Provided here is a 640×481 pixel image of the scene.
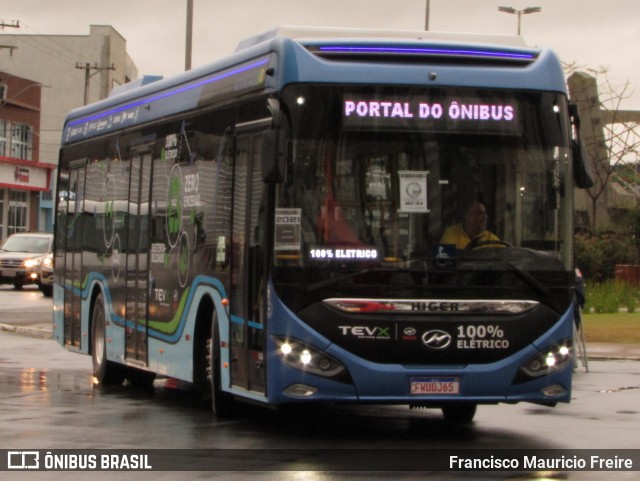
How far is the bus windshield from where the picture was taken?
1120cm

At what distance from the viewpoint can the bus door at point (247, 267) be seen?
11.6 metres

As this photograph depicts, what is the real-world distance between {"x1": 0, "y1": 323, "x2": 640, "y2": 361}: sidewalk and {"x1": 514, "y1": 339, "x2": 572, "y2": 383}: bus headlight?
36.4 feet

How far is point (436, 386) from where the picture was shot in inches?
444

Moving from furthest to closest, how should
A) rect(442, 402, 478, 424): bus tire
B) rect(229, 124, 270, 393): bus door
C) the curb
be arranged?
1. the curb
2. rect(442, 402, 478, 424): bus tire
3. rect(229, 124, 270, 393): bus door

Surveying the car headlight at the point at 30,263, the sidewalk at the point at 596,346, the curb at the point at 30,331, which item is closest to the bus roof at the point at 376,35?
the sidewalk at the point at 596,346

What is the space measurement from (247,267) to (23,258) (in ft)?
116

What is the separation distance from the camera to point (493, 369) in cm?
1136

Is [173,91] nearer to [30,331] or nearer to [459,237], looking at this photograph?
[459,237]

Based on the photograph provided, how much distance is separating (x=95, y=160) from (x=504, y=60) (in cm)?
709

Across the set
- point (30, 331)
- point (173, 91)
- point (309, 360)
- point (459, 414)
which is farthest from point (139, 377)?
point (30, 331)

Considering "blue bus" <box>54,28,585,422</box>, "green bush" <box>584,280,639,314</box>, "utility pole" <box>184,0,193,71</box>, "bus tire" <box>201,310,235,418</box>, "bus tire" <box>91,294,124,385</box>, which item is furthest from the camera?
"green bush" <box>584,280,639,314</box>

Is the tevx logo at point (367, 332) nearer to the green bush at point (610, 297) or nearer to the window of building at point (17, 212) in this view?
the green bush at point (610, 297)

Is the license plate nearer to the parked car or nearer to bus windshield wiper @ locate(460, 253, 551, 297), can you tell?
bus windshield wiper @ locate(460, 253, 551, 297)

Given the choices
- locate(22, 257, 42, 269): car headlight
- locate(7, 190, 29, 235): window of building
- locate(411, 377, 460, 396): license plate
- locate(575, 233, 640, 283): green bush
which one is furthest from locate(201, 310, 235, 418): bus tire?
locate(7, 190, 29, 235): window of building
